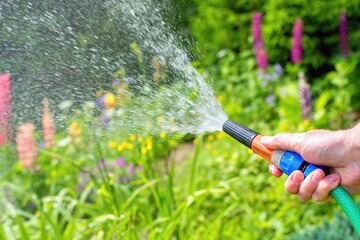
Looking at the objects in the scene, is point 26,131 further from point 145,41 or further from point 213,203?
point 145,41

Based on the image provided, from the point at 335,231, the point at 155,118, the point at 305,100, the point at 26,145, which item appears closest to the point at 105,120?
the point at 26,145

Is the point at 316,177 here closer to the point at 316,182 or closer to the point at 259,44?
the point at 316,182

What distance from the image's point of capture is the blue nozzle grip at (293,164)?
1.56 meters

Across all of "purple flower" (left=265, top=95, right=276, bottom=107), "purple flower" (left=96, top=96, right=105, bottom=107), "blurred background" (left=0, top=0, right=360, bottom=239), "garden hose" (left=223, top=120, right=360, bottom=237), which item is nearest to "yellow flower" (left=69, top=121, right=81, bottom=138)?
"blurred background" (left=0, top=0, right=360, bottom=239)

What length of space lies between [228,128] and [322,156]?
22 cm

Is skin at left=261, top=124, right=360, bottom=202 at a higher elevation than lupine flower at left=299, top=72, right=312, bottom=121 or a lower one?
higher

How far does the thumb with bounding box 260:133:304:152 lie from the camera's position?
61.5 inches

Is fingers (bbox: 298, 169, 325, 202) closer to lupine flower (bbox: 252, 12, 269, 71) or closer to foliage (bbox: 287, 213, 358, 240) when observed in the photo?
foliage (bbox: 287, 213, 358, 240)

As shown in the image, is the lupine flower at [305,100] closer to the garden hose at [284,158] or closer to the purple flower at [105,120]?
the purple flower at [105,120]

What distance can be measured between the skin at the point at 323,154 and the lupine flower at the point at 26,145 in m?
2.17

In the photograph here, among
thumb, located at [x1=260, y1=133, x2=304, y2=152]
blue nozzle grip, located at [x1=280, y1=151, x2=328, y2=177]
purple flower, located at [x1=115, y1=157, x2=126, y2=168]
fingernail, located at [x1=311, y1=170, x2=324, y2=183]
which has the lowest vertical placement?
purple flower, located at [x1=115, y1=157, x2=126, y2=168]

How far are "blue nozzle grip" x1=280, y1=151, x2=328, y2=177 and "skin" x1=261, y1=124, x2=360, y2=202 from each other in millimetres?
11

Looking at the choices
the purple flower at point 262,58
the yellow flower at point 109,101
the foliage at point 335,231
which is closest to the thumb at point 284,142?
the foliage at point 335,231

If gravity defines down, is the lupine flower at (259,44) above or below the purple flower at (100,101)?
below
